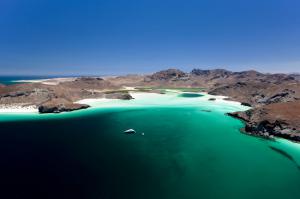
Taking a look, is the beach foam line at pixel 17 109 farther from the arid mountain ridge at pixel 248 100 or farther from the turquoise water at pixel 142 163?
the turquoise water at pixel 142 163

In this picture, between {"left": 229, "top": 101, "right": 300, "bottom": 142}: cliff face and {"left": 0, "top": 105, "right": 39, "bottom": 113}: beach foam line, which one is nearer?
{"left": 229, "top": 101, "right": 300, "bottom": 142}: cliff face

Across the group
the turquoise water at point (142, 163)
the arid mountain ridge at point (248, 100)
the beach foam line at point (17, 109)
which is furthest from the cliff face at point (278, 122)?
the beach foam line at point (17, 109)

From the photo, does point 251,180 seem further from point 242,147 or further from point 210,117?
point 210,117

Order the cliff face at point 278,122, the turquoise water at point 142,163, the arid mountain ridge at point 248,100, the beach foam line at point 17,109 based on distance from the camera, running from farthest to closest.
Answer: the beach foam line at point 17,109, the arid mountain ridge at point 248,100, the cliff face at point 278,122, the turquoise water at point 142,163

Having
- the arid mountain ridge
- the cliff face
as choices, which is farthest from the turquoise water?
the arid mountain ridge

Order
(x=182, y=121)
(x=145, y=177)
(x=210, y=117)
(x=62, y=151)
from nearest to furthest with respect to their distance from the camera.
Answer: (x=145, y=177) → (x=62, y=151) → (x=182, y=121) → (x=210, y=117)

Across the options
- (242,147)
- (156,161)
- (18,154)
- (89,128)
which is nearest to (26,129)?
(89,128)

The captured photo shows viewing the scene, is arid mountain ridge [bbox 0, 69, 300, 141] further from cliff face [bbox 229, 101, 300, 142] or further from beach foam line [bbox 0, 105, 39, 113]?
beach foam line [bbox 0, 105, 39, 113]

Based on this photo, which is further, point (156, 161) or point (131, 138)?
point (131, 138)
